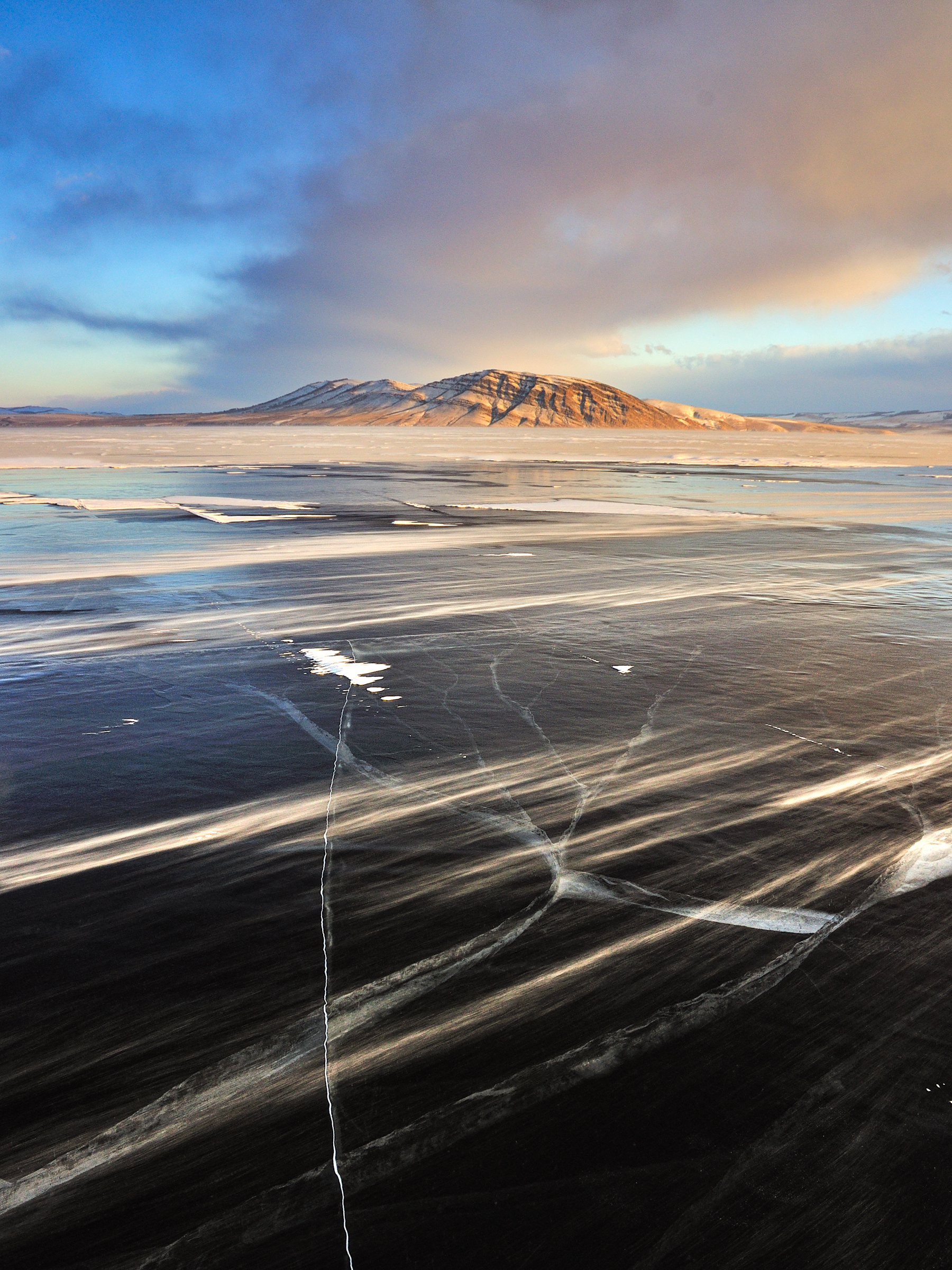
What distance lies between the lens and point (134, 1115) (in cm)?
159

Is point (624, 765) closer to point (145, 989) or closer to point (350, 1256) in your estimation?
point (145, 989)

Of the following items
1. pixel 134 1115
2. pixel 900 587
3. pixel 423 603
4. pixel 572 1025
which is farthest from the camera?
pixel 900 587

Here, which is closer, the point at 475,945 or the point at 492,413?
the point at 475,945

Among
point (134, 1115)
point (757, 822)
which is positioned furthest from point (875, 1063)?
point (134, 1115)

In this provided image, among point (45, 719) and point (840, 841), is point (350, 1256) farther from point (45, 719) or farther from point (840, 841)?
point (45, 719)

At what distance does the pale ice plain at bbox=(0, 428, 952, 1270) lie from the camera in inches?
55.6

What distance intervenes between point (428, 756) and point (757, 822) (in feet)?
3.77

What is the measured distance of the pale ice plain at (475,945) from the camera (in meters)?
1.41

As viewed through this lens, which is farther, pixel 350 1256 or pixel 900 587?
pixel 900 587

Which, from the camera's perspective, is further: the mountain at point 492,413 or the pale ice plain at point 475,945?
the mountain at point 492,413

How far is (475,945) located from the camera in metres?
2.05

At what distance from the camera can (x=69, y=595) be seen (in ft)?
19.8

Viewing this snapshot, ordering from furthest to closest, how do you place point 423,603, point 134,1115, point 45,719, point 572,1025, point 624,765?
point 423,603 < point 45,719 < point 624,765 < point 572,1025 < point 134,1115

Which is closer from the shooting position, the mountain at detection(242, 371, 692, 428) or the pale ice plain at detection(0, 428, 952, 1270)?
the pale ice plain at detection(0, 428, 952, 1270)
